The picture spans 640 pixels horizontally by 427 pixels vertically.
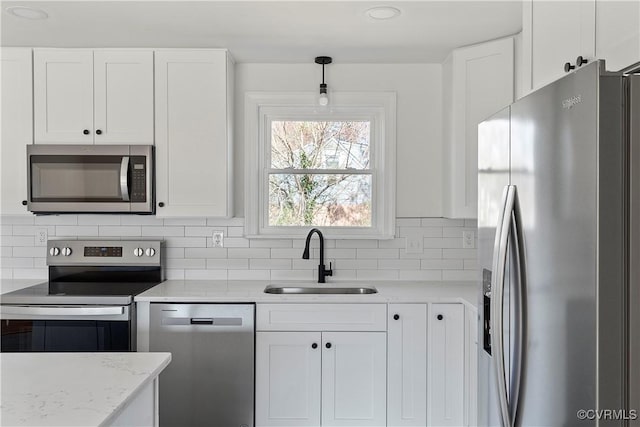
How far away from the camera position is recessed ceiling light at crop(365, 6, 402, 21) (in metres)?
2.23

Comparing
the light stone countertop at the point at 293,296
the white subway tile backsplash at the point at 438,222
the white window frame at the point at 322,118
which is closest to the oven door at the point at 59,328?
the light stone countertop at the point at 293,296

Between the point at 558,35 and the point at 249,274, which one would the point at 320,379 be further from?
the point at 558,35

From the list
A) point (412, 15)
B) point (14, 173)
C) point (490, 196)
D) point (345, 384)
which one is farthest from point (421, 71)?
point (14, 173)

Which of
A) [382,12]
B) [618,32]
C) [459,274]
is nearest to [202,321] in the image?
[459,274]

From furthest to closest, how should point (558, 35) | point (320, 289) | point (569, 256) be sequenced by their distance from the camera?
point (320, 289), point (558, 35), point (569, 256)

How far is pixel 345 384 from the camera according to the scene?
8.57 feet

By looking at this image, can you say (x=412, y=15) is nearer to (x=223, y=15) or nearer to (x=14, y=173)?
(x=223, y=15)

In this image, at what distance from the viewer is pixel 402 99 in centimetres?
315

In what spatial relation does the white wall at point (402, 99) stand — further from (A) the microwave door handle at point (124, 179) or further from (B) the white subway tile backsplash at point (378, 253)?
Answer: (A) the microwave door handle at point (124, 179)

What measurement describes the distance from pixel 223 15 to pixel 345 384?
6.76 ft

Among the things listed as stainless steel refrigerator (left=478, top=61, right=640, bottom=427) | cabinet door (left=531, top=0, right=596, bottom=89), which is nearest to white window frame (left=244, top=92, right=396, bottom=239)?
cabinet door (left=531, top=0, right=596, bottom=89)

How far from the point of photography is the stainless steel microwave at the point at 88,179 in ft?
9.17

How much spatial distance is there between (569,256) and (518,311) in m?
0.26

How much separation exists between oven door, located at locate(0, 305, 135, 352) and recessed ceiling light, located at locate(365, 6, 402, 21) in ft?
6.51
